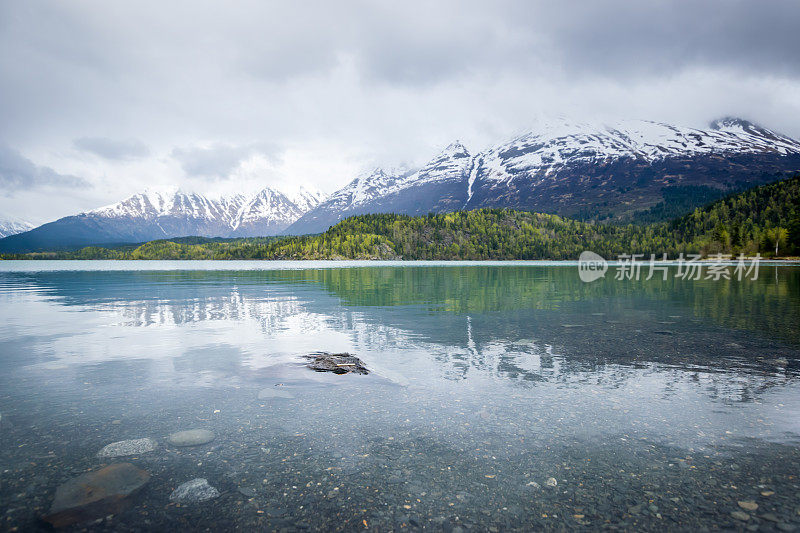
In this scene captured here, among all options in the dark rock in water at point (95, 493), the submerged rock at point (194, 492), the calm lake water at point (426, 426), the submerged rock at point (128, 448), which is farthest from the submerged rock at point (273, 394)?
the submerged rock at point (194, 492)

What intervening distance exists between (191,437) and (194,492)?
3082 millimetres

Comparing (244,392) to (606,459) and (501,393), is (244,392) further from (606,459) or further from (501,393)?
(606,459)

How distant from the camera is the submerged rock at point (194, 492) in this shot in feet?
28.8

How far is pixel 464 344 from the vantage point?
23.9m

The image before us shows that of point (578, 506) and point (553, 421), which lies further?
point (553, 421)

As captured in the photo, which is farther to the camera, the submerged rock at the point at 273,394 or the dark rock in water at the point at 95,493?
the submerged rock at the point at 273,394

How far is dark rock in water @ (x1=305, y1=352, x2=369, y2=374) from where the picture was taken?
739 inches

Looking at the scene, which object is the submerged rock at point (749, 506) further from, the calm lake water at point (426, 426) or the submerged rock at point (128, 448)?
the submerged rock at point (128, 448)

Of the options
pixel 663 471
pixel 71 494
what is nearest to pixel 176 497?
pixel 71 494

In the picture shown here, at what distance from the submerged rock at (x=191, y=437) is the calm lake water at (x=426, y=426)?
278 millimetres

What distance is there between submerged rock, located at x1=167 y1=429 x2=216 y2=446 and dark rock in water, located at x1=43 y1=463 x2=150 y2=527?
141 cm

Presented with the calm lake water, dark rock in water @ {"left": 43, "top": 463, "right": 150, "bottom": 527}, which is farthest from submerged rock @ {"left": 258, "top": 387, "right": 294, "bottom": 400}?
dark rock in water @ {"left": 43, "top": 463, "right": 150, "bottom": 527}

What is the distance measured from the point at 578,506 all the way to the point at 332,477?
5.07m

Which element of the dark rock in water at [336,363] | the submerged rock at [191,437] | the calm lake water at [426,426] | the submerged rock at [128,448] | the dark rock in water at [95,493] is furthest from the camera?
the dark rock in water at [336,363]
